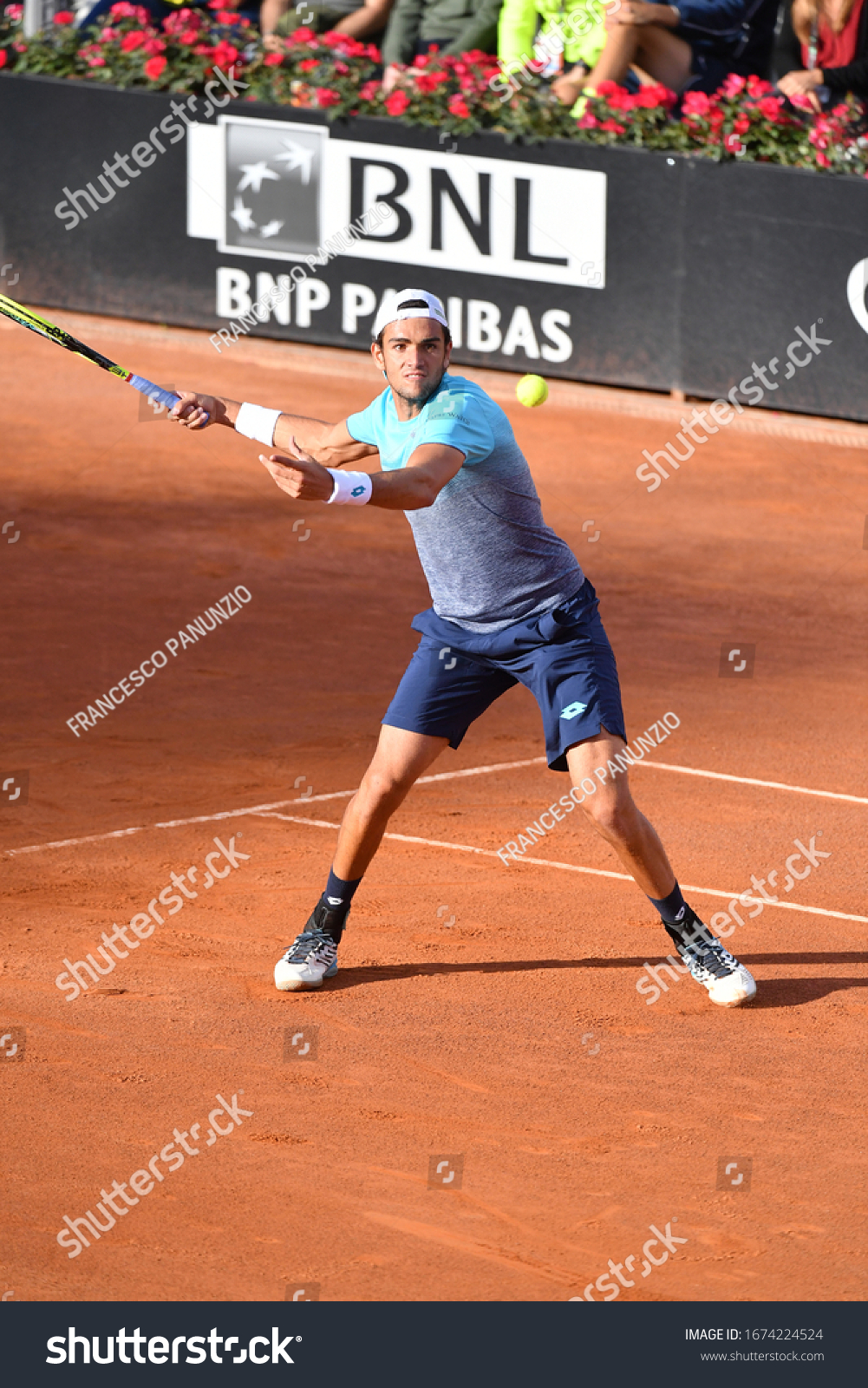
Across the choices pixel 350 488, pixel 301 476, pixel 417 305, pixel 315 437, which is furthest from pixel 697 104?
pixel 301 476

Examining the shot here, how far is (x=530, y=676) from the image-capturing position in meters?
6.08

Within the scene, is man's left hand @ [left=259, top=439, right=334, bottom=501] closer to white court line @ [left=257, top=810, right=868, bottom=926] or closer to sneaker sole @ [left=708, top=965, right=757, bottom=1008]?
sneaker sole @ [left=708, top=965, right=757, bottom=1008]

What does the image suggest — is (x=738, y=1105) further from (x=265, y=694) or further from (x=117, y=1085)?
(x=265, y=694)

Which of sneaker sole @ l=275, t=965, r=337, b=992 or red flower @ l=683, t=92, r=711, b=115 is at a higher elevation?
red flower @ l=683, t=92, r=711, b=115

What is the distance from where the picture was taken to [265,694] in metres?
9.41

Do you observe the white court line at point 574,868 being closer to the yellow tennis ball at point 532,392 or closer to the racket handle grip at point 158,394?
the yellow tennis ball at point 532,392

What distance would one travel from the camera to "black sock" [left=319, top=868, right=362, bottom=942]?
20.8ft

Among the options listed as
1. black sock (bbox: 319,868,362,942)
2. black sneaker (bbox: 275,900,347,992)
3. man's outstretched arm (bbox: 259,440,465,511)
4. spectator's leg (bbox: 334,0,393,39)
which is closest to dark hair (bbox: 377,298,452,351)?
man's outstretched arm (bbox: 259,440,465,511)

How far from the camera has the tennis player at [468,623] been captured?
5.80 metres

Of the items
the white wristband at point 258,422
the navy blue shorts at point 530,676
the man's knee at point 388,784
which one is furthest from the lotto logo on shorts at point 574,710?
the white wristband at point 258,422

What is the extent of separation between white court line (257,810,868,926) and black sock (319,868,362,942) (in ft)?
4.14

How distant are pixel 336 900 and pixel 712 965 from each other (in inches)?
49.3

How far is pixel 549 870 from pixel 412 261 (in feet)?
30.6
